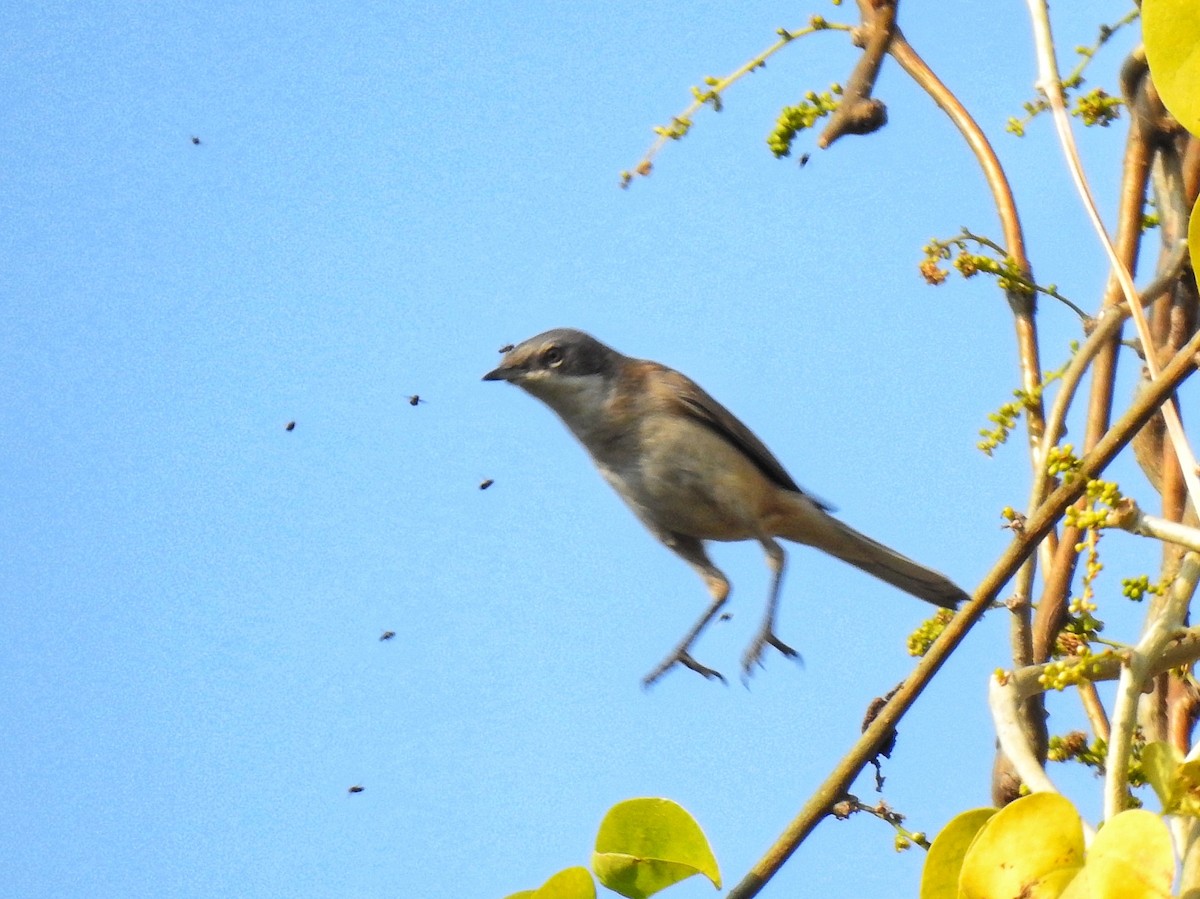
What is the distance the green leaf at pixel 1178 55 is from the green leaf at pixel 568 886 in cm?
127

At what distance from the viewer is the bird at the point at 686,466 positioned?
5305 mm

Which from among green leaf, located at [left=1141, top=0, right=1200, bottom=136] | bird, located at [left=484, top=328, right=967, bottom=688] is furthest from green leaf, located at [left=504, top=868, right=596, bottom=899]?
bird, located at [left=484, top=328, right=967, bottom=688]

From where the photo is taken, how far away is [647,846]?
2.06m

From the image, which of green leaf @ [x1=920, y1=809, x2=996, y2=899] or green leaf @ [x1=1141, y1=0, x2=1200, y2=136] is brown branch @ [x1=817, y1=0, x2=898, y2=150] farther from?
green leaf @ [x1=920, y1=809, x2=996, y2=899]

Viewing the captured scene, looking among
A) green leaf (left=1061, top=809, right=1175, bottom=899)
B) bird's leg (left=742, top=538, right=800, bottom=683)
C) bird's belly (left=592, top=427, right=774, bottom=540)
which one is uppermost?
bird's belly (left=592, top=427, right=774, bottom=540)

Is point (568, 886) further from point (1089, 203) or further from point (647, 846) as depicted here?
point (1089, 203)

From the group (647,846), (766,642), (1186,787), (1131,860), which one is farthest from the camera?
(766,642)

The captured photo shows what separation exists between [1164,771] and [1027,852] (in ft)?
0.87

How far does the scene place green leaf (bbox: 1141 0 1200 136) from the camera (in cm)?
180

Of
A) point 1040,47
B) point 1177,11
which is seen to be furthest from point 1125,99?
point 1177,11

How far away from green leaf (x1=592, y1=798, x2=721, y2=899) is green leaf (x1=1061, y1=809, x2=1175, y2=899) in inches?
25.9

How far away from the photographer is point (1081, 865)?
1.58 m

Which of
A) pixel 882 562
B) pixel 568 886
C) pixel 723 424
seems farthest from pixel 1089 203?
pixel 723 424

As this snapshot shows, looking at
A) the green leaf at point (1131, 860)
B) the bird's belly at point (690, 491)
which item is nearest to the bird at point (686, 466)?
the bird's belly at point (690, 491)
